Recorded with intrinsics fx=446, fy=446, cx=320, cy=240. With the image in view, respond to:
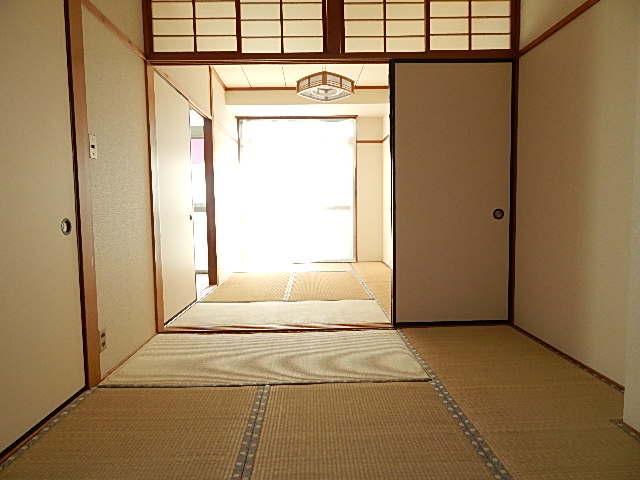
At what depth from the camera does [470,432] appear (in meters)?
1.81

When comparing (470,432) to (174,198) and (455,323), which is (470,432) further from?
(174,198)

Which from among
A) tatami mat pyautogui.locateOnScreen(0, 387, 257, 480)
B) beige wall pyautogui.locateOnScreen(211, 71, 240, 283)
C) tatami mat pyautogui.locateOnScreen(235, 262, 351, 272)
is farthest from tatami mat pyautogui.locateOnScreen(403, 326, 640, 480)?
tatami mat pyautogui.locateOnScreen(235, 262, 351, 272)

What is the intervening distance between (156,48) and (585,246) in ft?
10.1

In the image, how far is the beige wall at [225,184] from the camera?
5.54 m

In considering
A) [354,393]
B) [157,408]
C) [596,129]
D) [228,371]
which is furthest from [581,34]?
[157,408]

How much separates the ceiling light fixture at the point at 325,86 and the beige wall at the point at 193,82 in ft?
3.47

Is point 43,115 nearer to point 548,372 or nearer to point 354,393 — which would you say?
point 354,393

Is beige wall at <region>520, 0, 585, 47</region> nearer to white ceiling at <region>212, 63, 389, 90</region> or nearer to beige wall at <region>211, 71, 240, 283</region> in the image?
white ceiling at <region>212, 63, 389, 90</region>

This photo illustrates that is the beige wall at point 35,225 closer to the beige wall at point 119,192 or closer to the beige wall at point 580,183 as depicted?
the beige wall at point 119,192

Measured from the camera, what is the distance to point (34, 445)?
175cm

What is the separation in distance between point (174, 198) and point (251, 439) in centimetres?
256

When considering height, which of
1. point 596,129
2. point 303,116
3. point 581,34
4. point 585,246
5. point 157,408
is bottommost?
point 157,408

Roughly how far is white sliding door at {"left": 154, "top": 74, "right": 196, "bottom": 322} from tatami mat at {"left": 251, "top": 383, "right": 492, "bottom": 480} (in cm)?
182

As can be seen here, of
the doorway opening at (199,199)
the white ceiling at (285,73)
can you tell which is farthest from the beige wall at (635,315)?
the doorway opening at (199,199)
